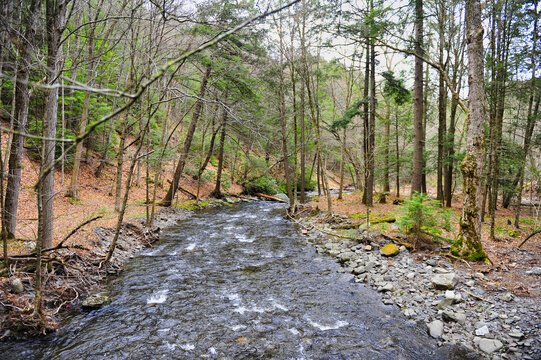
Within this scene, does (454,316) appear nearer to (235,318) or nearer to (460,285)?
(460,285)

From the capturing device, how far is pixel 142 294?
5.71 meters

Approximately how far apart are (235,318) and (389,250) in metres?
4.78

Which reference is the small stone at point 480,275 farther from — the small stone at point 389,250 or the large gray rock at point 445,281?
the small stone at point 389,250

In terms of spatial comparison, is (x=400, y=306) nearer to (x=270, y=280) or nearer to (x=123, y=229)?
(x=270, y=280)

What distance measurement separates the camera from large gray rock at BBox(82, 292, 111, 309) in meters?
5.02

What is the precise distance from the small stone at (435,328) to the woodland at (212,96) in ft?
8.36

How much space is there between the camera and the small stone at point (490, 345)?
3820 millimetres

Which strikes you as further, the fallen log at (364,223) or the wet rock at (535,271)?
the fallen log at (364,223)

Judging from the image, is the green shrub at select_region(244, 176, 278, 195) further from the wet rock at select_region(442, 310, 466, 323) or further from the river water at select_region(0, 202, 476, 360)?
the wet rock at select_region(442, 310, 466, 323)

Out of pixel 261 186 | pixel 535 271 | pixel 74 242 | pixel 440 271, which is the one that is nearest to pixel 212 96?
pixel 74 242

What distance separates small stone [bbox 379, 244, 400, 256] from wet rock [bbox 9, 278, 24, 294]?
26.3 ft

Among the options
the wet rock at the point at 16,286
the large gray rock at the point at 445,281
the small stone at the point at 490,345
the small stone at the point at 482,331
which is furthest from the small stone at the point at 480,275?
the wet rock at the point at 16,286

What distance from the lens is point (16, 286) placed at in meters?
4.55

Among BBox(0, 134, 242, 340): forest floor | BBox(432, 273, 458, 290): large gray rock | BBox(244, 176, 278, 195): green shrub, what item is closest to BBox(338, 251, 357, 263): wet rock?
BBox(432, 273, 458, 290): large gray rock
